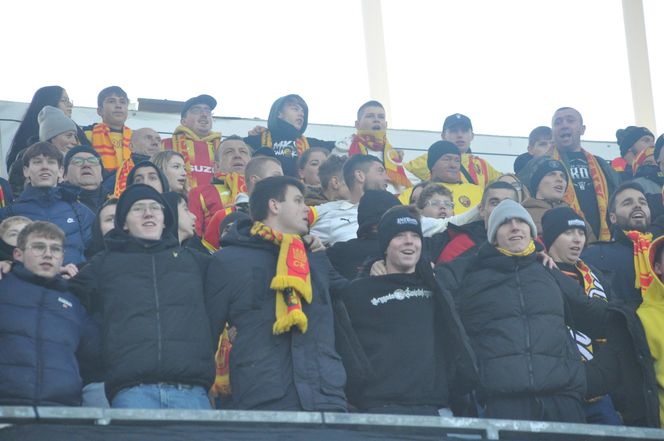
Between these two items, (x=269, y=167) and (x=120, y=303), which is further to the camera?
(x=269, y=167)

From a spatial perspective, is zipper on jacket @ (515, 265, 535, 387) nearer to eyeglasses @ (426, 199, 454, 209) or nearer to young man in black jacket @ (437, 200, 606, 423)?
young man in black jacket @ (437, 200, 606, 423)

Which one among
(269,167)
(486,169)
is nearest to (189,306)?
(269,167)

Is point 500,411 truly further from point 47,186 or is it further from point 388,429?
point 47,186

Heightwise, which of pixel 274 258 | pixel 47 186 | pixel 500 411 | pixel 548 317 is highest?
pixel 47 186

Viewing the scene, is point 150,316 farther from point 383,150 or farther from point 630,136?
point 630,136

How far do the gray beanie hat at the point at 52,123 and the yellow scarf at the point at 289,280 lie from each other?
383 cm

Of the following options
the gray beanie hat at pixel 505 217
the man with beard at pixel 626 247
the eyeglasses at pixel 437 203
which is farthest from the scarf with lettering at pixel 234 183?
the man with beard at pixel 626 247

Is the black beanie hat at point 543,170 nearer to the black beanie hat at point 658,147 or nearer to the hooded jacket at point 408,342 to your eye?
the black beanie hat at point 658,147

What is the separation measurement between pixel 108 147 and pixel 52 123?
82 centimetres

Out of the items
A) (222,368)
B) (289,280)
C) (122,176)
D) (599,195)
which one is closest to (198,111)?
(122,176)

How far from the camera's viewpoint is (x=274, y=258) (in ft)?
22.7

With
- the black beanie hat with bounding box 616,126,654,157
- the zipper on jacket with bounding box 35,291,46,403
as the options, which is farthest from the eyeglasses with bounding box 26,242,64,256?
the black beanie hat with bounding box 616,126,654,157

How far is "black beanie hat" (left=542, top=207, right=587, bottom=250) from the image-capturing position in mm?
8375

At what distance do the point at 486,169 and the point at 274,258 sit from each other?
18.5ft
